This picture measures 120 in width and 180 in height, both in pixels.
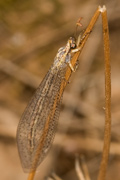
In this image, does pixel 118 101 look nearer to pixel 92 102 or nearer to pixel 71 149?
pixel 92 102

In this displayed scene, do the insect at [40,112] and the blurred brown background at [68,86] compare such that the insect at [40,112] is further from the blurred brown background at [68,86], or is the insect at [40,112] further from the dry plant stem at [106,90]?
the blurred brown background at [68,86]

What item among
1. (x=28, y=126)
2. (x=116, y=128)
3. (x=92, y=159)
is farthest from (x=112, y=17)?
(x=28, y=126)

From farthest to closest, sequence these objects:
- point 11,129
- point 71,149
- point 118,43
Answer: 1. point 118,43
2. point 71,149
3. point 11,129

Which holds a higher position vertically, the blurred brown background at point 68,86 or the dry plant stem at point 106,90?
the blurred brown background at point 68,86

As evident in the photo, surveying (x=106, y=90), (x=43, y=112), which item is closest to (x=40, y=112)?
(x=43, y=112)

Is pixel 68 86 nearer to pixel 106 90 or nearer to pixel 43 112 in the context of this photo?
pixel 43 112

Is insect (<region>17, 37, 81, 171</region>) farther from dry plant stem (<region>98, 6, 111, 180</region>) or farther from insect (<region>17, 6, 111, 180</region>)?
dry plant stem (<region>98, 6, 111, 180</region>)

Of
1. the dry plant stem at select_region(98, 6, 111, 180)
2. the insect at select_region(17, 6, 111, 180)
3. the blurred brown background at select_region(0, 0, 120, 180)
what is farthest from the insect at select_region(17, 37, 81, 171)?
the blurred brown background at select_region(0, 0, 120, 180)

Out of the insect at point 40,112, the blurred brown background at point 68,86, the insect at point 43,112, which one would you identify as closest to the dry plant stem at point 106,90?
the insect at point 43,112
